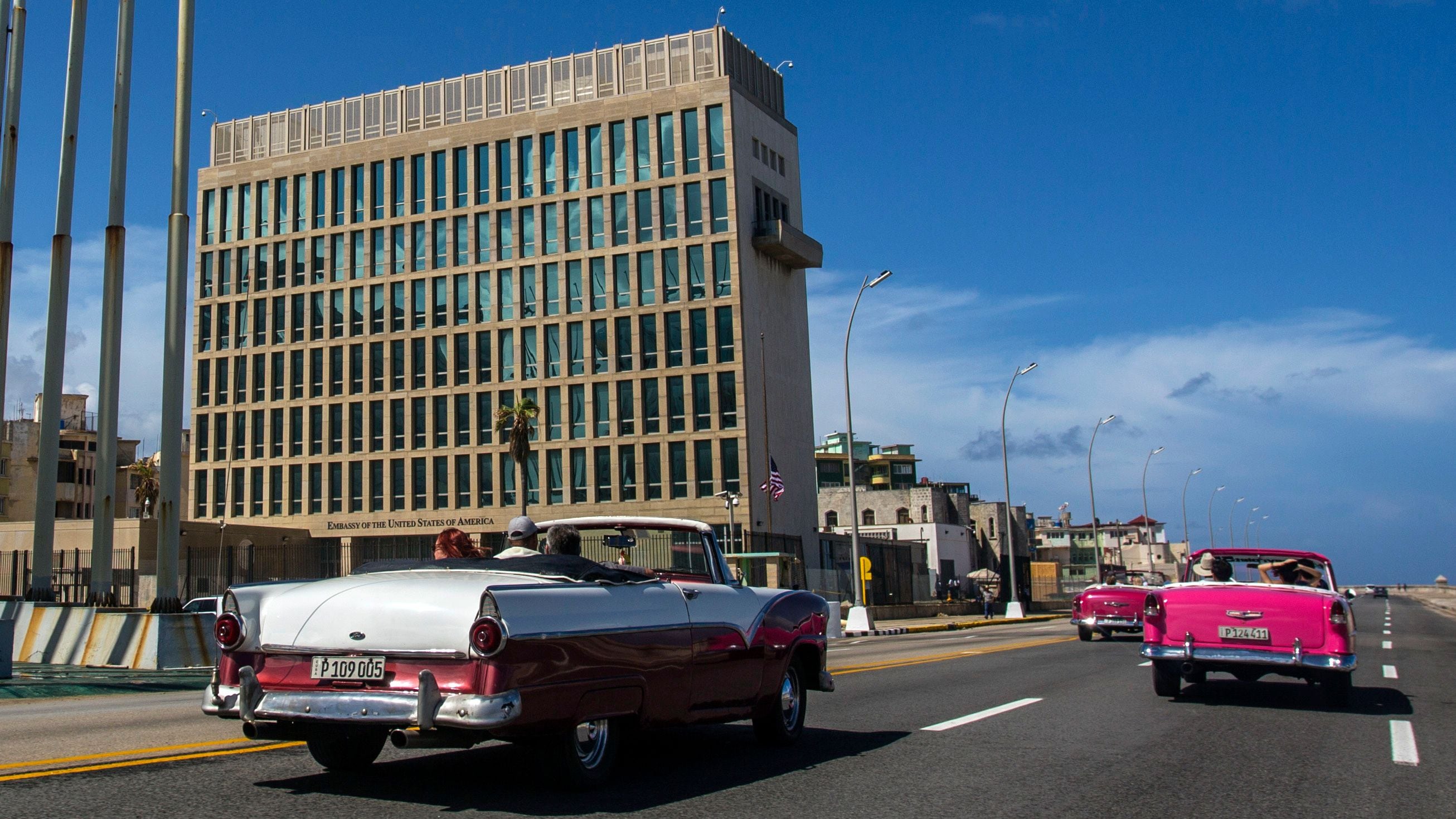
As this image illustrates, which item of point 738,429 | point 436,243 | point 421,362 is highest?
point 436,243

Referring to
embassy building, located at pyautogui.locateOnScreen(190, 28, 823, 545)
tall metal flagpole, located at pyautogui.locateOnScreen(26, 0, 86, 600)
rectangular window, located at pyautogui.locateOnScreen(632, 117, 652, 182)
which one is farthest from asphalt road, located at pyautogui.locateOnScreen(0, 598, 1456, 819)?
rectangular window, located at pyautogui.locateOnScreen(632, 117, 652, 182)

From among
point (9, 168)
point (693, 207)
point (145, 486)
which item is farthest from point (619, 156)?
point (9, 168)

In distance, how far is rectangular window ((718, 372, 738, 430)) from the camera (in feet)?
190

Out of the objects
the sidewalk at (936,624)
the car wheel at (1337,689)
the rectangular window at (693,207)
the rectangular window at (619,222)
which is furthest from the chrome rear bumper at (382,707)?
the rectangular window at (619,222)

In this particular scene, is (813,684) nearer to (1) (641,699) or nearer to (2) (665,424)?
(1) (641,699)

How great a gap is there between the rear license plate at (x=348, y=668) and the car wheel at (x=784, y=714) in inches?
107

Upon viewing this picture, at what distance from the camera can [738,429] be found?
57562mm

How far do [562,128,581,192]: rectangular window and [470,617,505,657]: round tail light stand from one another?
57.5m

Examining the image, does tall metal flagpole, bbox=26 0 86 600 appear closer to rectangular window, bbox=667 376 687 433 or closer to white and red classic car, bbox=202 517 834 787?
white and red classic car, bbox=202 517 834 787

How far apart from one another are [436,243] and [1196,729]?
58.9 meters

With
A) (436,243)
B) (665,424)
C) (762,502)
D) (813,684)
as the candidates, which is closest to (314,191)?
(436,243)

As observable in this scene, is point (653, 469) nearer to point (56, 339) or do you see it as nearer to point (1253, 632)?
point (56, 339)

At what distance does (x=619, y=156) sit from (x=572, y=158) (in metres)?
2.56

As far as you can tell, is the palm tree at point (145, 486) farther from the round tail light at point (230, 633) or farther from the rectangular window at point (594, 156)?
the round tail light at point (230, 633)
